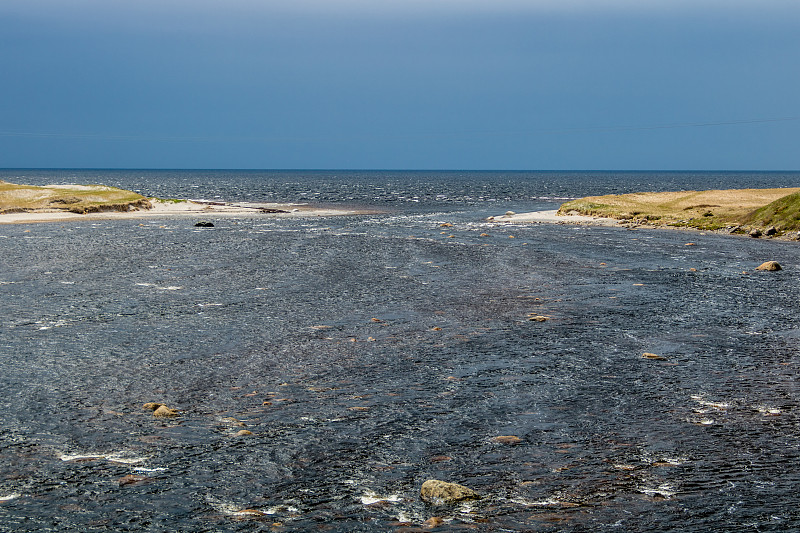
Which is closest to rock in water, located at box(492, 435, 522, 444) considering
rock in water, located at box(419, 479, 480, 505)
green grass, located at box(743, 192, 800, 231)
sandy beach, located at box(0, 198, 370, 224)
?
rock in water, located at box(419, 479, 480, 505)

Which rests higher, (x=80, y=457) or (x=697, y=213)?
(x=697, y=213)

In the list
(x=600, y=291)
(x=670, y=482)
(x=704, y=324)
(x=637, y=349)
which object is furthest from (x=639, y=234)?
(x=670, y=482)

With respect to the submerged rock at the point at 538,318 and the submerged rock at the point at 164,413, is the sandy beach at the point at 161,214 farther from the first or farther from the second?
the submerged rock at the point at 164,413

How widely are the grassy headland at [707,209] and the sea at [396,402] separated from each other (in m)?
28.4

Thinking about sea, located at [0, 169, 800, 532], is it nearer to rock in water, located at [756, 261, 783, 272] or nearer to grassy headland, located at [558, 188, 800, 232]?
rock in water, located at [756, 261, 783, 272]

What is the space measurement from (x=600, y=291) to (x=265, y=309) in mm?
11781

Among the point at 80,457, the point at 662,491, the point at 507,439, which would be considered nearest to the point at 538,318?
the point at 507,439

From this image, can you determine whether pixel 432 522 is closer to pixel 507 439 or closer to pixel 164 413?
pixel 507 439

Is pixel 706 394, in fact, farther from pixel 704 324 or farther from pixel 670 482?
pixel 704 324

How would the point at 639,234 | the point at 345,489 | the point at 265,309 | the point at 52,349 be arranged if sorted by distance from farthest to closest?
the point at 639,234
the point at 265,309
the point at 52,349
the point at 345,489

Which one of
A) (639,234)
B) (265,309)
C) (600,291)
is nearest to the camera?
(265,309)

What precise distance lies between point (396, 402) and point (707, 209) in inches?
2371

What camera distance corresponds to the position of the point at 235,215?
79.2 m

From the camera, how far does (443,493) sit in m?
9.78
